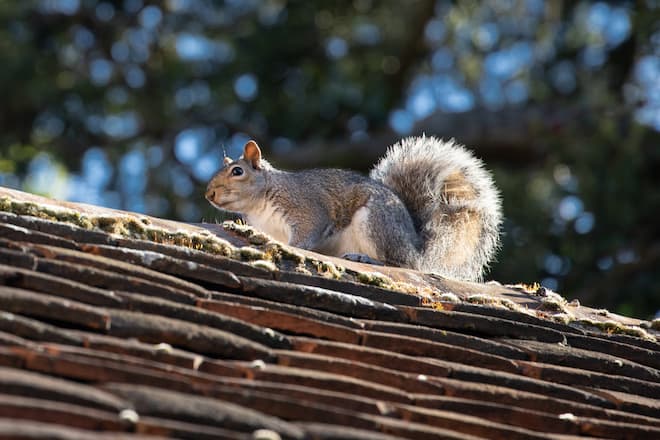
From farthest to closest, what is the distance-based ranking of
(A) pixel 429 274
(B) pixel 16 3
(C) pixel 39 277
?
1. (B) pixel 16 3
2. (A) pixel 429 274
3. (C) pixel 39 277

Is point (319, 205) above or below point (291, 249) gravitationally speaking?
above

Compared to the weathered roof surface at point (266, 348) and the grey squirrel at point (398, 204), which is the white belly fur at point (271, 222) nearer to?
the grey squirrel at point (398, 204)

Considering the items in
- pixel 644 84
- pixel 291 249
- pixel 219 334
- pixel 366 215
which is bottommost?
pixel 219 334

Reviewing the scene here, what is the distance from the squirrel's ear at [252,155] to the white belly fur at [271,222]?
0.88 ft

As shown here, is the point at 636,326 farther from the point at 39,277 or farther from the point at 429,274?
the point at 39,277

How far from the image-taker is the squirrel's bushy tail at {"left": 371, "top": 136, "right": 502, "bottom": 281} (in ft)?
16.0

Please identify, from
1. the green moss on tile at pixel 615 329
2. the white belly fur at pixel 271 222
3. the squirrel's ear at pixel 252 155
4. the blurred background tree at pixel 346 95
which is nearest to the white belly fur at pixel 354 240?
the white belly fur at pixel 271 222

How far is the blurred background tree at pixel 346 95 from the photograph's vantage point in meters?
9.50

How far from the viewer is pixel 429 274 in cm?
355

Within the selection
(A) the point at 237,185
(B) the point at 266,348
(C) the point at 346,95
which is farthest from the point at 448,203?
(C) the point at 346,95

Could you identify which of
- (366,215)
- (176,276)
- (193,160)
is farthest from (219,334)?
(193,160)

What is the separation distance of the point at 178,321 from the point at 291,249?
88 cm

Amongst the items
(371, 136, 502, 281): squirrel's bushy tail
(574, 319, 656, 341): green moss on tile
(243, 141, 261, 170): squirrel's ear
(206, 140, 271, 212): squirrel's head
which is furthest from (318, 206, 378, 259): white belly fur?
(574, 319, 656, 341): green moss on tile

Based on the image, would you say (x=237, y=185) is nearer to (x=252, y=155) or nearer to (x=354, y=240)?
(x=252, y=155)
